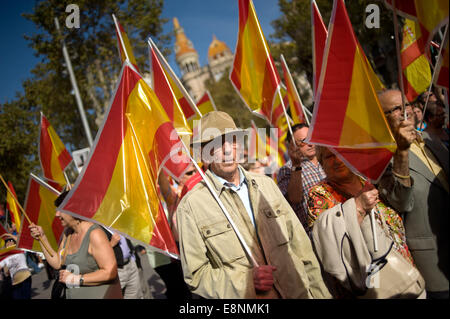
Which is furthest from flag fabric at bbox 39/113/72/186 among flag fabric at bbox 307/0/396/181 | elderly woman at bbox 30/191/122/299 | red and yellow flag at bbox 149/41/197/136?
flag fabric at bbox 307/0/396/181

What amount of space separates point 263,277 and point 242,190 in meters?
0.61

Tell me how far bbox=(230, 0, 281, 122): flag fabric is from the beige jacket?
187cm

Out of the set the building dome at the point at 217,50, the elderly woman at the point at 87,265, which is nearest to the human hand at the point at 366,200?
the elderly woman at the point at 87,265

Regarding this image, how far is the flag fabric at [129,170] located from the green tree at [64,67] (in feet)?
41.3

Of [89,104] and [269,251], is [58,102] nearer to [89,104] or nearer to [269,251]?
[89,104]

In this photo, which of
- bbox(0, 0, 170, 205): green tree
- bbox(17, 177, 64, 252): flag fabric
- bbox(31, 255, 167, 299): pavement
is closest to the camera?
bbox(17, 177, 64, 252): flag fabric

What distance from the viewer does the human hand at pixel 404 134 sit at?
1896 millimetres

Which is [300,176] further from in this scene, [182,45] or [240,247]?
[182,45]

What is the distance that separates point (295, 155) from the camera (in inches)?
121

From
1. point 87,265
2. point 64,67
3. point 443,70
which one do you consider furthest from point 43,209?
point 64,67

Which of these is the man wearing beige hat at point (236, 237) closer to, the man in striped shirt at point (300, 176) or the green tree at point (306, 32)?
the man in striped shirt at point (300, 176)

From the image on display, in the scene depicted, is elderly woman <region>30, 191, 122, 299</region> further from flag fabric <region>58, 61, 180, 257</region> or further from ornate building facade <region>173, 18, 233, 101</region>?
ornate building facade <region>173, 18, 233, 101</region>

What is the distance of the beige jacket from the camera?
6.83ft
